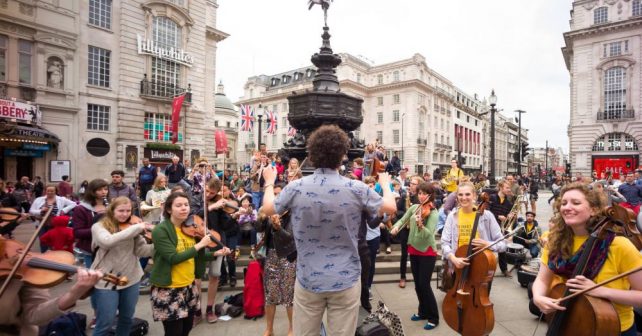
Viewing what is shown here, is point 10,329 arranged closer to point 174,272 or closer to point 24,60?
point 174,272

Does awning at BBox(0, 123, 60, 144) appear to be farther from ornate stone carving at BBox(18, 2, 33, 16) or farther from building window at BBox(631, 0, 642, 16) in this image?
building window at BBox(631, 0, 642, 16)

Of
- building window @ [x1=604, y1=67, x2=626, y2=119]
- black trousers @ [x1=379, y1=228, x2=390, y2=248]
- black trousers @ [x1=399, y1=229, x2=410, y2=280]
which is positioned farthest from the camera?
building window @ [x1=604, y1=67, x2=626, y2=119]

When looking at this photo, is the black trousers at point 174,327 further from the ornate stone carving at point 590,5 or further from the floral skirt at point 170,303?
the ornate stone carving at point 590,5

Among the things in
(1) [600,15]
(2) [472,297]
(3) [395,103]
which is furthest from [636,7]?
(2) [472,297]

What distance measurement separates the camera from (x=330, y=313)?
2.53m

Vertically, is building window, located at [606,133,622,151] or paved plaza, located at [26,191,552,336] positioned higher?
building window, located at [606,133,622,151]

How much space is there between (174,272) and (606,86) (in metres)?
46.4

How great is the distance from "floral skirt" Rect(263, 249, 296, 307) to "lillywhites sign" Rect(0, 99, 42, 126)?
2006 cm

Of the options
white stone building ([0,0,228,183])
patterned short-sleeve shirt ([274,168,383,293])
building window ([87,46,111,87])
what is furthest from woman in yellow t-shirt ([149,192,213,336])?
building window ([87,46,111,87])

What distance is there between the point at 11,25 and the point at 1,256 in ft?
77.9

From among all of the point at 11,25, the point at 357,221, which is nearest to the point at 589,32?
the point at 357,221

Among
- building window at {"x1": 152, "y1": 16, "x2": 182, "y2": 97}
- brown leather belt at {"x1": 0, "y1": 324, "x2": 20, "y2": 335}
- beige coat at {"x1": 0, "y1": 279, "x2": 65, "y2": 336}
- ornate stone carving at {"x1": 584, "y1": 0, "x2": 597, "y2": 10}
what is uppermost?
ornate stone carving at {"x1": 584, "y1": 0, "x2": 597, "y2": 10}

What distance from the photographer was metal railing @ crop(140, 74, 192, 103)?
24594 millimetres

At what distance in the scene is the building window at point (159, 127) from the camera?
2522 cm
